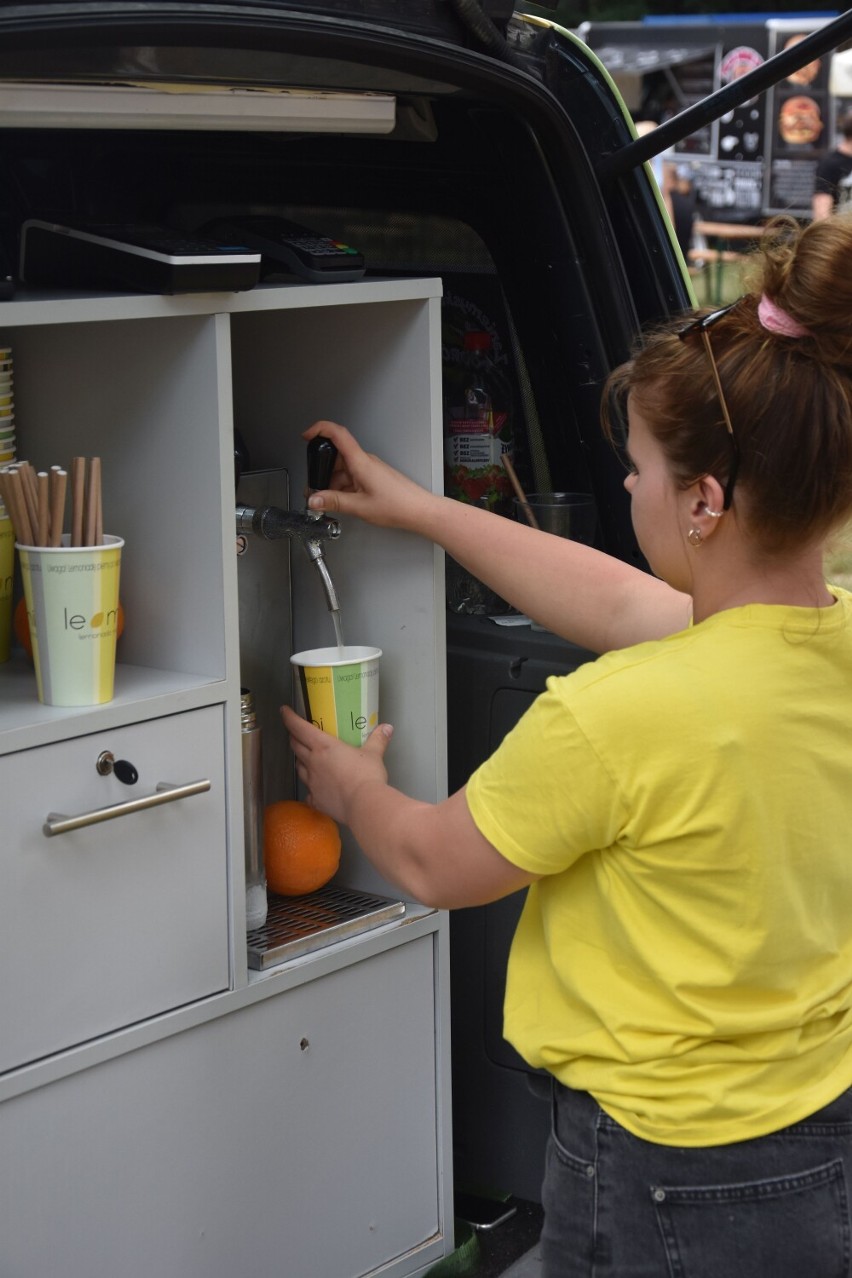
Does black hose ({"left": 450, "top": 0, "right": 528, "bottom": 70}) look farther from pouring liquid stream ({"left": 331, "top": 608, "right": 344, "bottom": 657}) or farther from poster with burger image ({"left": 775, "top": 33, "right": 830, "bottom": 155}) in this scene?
poster with burger image ({"left": 775, "top": 33, "right": 830, "bottom": 155})

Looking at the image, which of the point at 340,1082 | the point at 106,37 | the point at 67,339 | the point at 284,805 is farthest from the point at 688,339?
the point at 340,1082

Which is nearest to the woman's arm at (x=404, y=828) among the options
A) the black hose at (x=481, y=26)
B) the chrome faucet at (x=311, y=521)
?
the chrome faucet at (x=311, y=521)

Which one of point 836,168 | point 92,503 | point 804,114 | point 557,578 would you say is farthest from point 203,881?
point 804,114

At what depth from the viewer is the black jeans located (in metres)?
1.50

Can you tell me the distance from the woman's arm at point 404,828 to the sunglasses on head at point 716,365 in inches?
15.7

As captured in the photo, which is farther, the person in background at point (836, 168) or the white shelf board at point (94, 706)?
the person in background at point (836, 168)

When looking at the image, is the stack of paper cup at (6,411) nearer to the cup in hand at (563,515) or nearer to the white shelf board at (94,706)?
the white shelf board at (94,706)

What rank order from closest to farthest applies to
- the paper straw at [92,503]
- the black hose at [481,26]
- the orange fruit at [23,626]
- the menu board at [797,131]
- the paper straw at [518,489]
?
1. the paper straw at [92,503]
2. the black hose at [481,26]
3. the orange fruit at [23,626]
4. the paper straw at [518,489]
5. the menu board at [797,131]

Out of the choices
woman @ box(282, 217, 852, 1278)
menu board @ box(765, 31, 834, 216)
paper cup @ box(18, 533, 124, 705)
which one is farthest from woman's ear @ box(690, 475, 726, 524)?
menu board @ box(765, 31, 834, 216)

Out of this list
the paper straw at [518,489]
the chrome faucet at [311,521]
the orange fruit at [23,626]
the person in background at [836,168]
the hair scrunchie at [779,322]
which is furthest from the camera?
the person in background at [836,168]

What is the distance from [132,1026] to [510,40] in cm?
133

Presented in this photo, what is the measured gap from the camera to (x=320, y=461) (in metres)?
2.07

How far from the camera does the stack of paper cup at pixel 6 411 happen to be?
1.84 m

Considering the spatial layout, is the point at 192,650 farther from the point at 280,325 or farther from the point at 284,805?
the point at 280,325
